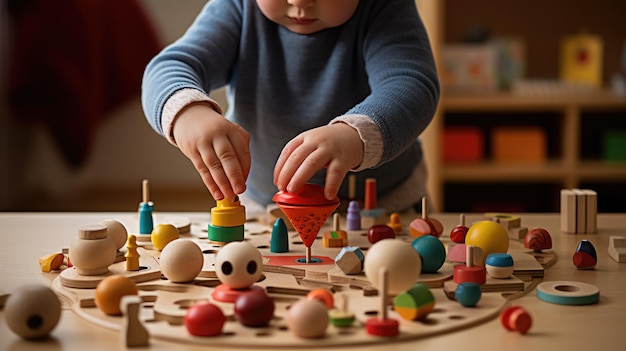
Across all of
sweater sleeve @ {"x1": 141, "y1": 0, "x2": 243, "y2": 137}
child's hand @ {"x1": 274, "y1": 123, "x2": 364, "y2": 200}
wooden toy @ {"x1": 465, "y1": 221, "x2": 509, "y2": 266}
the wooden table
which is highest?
sweater sleeve @ {"x1": 141, "y1": 0, "x2": 243, "y2": 137}

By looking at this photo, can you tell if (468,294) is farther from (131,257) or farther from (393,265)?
(131,257)

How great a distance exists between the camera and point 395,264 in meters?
0.58

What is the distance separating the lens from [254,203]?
3.68ft

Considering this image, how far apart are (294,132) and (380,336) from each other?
54cm

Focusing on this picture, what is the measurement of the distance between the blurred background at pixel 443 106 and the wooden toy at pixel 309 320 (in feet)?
5.16

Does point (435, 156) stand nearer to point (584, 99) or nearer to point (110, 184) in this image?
point (584, 99)

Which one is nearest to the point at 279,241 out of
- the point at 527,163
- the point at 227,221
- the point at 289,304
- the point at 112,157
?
the point at 227,221

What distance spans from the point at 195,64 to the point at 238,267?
41 centimetres

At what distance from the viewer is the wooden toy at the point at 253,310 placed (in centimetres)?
55

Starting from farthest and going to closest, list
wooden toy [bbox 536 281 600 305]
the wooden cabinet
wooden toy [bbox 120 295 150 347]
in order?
the wooden cabinet, wooden toy [bbox 536 281 600 305], wooden toy [bbox 120 295 150 347]

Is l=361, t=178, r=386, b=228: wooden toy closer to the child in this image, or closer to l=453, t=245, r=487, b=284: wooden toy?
the child

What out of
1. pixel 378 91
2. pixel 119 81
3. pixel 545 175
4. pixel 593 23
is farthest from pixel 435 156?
pixel 378 91

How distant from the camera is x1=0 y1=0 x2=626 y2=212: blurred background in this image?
7.13ft

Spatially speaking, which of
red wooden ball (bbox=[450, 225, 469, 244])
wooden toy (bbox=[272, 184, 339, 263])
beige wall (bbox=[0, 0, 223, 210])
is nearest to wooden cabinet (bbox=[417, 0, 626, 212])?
beige wall (bbox=[0, 0, 223, 210])
